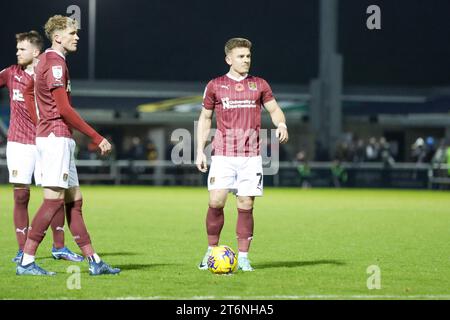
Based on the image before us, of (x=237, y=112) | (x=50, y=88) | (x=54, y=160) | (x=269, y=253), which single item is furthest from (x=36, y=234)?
(x=269, y=253)

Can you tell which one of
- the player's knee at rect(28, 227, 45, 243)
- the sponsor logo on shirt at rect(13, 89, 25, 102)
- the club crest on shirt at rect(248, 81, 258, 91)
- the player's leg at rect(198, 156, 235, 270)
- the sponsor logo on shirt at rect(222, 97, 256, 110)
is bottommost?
the player's knee at rect(28, 227, 45, 243)

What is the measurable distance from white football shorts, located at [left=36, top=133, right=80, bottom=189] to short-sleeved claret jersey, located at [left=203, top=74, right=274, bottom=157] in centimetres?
153

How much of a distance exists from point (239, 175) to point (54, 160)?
1825 millimetres

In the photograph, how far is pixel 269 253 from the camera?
457 inches

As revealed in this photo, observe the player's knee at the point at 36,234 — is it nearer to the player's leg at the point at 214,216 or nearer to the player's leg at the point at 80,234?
the player's leg at the point at 80,234

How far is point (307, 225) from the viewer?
1628 cm

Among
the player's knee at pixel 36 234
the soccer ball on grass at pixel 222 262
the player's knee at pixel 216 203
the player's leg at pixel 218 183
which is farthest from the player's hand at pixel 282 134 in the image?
the player's knee at pixel 36 234

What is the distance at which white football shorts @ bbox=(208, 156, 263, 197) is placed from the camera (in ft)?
31.7

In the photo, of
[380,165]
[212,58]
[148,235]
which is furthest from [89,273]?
[212,58]

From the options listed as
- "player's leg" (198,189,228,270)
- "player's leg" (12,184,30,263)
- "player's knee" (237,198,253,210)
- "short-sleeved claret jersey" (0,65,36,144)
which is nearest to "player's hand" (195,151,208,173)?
"player's leg" (198,189,228,270)

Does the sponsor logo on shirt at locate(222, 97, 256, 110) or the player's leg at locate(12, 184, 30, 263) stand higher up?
the sponsor logo on shirt at locate(222, 97, 256, 110)

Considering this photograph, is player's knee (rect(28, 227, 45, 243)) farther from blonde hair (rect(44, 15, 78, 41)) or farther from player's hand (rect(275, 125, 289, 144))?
player's hand (rect(275, 125, 289, 144))

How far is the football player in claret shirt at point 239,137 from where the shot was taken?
31.5 feet

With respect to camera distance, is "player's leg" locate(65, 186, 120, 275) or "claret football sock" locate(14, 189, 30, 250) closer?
"player's leg" locate(65, 186, 120, 275)
